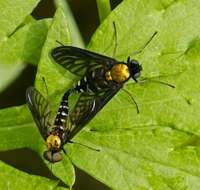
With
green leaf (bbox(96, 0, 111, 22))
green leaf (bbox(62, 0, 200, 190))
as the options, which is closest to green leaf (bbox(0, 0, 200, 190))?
green leaf (bbox(62, 0, 200, 190))

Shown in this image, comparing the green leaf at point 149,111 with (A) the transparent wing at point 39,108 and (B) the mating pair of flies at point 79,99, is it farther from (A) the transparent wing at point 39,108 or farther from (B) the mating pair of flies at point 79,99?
(A) the transparent wing at point 39,108

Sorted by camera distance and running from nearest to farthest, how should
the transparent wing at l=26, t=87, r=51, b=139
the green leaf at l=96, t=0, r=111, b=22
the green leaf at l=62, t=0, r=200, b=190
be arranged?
the green leaf at l=62, t=0, r=200, b=190 < the transparent wing at l=26, t=87, r=51, b=139 < the green leaf at l=96, t=0, r=111, b=22

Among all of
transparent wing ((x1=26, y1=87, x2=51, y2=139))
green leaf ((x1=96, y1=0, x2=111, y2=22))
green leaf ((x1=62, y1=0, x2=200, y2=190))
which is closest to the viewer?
green leaf ((x1=62, y1=0, x2=200, y2=190))

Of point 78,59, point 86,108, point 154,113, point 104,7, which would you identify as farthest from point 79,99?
point 104,7

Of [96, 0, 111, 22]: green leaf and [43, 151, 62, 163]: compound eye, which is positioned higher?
[96, 0, 111, 22]: green leaf

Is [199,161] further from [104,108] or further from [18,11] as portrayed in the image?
[18,11]

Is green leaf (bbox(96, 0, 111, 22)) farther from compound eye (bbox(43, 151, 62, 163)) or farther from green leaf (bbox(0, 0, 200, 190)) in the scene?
compound eye (bbox(43, 151, 62, 163))
